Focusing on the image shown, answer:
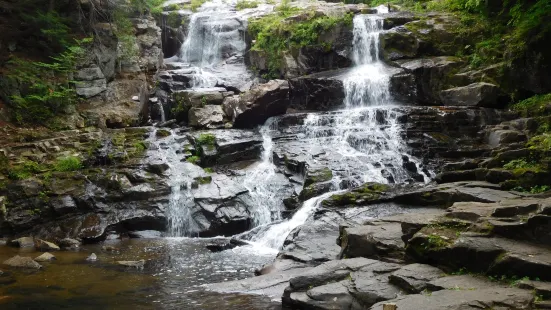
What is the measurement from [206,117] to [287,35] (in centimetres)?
816

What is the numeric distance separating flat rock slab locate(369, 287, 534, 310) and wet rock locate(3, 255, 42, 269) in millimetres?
8277

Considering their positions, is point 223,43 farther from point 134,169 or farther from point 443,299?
point 443,299

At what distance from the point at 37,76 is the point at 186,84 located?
279 inches

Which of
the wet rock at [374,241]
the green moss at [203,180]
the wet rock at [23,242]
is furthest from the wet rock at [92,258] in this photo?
the wet rock at [374,241]

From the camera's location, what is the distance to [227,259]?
35.0 feet

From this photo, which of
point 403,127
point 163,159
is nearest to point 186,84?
point 163,159

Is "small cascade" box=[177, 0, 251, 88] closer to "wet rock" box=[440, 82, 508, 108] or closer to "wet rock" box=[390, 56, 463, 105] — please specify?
"wet rock" box=[390, 56, 463, 105]

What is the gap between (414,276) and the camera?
21.0ft

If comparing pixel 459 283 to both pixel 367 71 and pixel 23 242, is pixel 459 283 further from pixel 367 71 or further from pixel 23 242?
pixel 367 71

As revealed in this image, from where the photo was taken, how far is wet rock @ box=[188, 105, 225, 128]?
1905cm

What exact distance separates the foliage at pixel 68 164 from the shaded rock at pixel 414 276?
12579mm

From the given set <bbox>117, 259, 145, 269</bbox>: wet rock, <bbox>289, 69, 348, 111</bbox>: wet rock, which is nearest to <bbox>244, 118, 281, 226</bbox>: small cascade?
<bbox>289, 69, 348, 111</bbox>: wet rock

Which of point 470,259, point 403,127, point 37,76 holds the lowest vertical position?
point 470,259

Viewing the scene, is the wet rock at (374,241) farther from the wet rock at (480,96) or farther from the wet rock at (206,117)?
the wet rock at (206,117)
